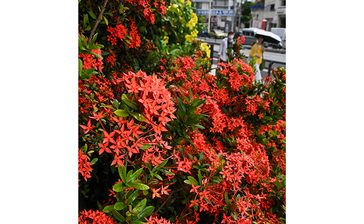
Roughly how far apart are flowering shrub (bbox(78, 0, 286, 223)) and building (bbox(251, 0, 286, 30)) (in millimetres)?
318

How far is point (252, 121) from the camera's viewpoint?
190 centimetres

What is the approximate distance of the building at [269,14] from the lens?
1.23 metres

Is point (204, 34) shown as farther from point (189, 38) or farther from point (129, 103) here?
point (129, 103)

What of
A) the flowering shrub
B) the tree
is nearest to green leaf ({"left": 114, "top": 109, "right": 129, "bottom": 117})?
the flowering shrub

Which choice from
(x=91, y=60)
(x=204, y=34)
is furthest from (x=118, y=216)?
(x=204, y=34)

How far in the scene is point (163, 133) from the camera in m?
1.15

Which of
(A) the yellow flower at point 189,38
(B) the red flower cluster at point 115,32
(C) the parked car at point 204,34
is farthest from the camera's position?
(C) the parked car at point 204,34

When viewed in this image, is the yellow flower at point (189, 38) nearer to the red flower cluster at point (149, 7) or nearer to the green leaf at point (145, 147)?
the red flower cluster at point (149, 7)

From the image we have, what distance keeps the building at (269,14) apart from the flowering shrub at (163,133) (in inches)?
12.5

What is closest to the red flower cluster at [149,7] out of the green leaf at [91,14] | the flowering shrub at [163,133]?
the flowering shrub at [163,133]

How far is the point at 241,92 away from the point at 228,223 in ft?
2.64

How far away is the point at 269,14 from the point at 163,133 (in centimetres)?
68

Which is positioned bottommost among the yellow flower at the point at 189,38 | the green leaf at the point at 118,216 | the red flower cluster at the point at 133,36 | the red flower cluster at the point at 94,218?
the red flower cluster at the point at 94,218

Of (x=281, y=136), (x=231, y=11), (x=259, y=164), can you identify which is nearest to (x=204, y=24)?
(x=231, y=11)
